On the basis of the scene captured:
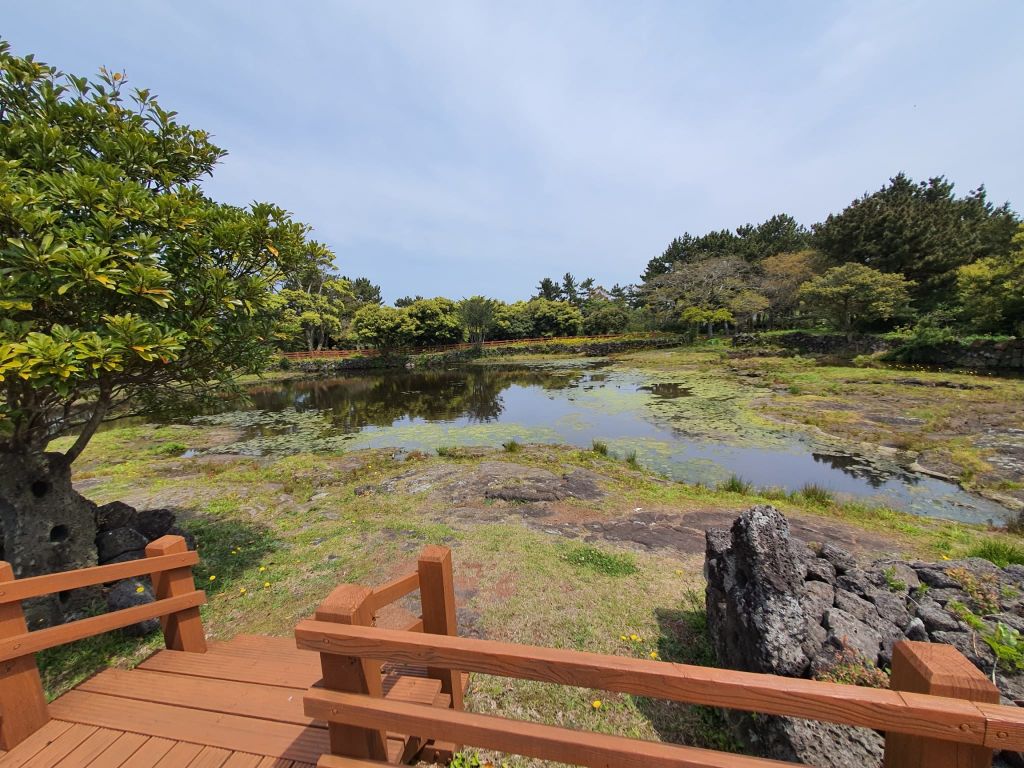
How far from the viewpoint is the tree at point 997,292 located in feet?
54.3

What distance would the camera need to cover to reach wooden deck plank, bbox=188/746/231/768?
5.96ft

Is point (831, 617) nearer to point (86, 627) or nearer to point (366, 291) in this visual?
point (86, 627)

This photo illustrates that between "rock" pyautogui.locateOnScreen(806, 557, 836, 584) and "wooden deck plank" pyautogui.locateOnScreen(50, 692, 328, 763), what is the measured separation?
336cm

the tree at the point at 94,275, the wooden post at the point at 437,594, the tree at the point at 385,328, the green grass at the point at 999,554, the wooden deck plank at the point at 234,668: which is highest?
the tree at the point at 385,328

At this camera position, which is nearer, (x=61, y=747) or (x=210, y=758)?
(x=210, y=758)

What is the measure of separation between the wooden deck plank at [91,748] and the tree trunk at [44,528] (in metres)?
2.34

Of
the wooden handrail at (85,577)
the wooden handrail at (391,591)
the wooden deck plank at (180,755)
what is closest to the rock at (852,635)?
the wooden handrail at (391,591)

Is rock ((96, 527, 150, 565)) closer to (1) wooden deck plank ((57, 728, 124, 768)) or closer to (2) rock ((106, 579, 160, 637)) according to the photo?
(2) rock ((106, 579, 160, 637))

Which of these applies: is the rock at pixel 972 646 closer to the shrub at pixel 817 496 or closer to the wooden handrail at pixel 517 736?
the wooden handrail at pixel 517 736

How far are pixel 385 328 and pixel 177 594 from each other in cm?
3417

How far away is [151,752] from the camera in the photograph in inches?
74.9

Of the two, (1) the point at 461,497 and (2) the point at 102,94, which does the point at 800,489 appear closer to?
(1) the point at 461,497

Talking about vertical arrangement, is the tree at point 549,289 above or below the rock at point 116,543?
above

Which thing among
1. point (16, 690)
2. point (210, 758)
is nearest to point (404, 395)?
point (16, 690)
